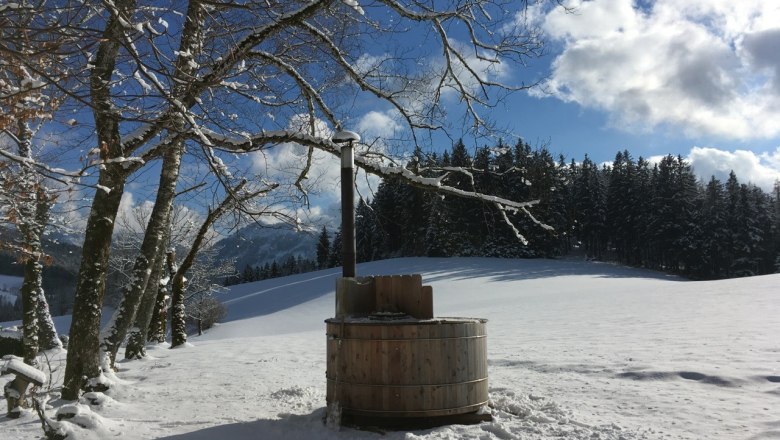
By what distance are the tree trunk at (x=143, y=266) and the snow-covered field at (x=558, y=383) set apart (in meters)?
0.69

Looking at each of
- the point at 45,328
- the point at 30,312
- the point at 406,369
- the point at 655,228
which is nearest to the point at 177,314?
the point at 45,328

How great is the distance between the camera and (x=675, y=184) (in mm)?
56031

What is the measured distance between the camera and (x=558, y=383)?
848 cm

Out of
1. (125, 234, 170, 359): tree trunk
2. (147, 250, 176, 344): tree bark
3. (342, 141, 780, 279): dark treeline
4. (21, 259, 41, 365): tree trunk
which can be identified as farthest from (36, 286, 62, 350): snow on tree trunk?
(342, 141, 780, 279): dark treeline

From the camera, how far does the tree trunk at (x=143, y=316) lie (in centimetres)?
Result: 1116

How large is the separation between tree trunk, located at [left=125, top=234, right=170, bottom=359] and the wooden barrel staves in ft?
20.8

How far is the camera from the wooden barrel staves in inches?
237

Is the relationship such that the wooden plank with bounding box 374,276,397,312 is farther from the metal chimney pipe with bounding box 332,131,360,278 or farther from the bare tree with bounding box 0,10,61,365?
the bare tree with bounding box 0,10,61,365

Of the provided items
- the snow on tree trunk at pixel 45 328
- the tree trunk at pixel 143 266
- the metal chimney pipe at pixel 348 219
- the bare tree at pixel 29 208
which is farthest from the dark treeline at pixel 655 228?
the metal chimney pipe at pixel 348 219

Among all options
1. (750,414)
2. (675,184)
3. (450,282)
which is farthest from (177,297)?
(675,184)

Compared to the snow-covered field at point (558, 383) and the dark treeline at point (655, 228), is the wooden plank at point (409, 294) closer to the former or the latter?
the snow-covered field at point (558, 383)

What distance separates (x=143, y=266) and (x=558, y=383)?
6.65 metres

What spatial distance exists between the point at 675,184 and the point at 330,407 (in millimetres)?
57940

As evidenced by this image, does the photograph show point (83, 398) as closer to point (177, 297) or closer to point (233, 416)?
point (233, 416)
